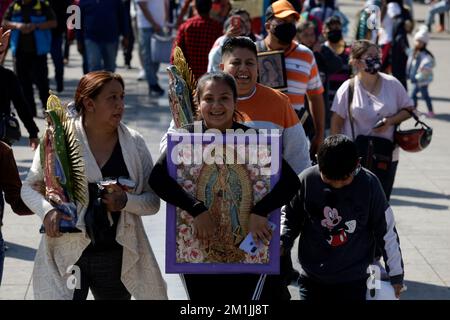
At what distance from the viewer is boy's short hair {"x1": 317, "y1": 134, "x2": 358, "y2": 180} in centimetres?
507

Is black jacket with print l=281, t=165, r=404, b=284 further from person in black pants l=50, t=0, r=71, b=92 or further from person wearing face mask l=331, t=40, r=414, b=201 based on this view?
person in black pants l=50, t=0, r=71, b=92

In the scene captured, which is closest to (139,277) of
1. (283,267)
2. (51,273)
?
(51,273)

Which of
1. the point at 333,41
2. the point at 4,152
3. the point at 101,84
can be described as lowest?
the point at 333,41

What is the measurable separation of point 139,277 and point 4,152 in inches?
34.8

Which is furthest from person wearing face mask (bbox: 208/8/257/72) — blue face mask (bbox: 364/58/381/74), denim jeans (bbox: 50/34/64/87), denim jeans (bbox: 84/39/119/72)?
denim jeans (bbox: 50/34/64/87)

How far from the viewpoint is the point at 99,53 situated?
14.2m

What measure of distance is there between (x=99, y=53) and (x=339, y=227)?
936cm

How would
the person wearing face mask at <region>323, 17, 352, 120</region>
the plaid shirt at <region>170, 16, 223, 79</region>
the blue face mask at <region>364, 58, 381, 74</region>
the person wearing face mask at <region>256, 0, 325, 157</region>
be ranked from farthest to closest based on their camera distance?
the plaid shirt at <region>170, 16, 223, 79</region> → the person wearing face mask at <region>323, 17, 352, 120</region> → the blue face mask at <region>364, 58, 381, 74</region> → the person wearing face mask at <region>256, 0, 325, 157</region>

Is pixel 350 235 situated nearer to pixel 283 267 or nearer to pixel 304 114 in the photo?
pixel 283 267

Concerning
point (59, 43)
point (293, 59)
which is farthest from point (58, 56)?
point (293, 59)

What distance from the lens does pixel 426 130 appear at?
793cm

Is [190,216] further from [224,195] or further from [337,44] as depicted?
[337,44]

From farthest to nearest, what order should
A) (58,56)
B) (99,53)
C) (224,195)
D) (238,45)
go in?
(58,56)
(99,53)
(238,45)
(224,195)

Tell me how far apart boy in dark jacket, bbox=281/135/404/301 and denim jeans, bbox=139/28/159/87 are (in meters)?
10.5
